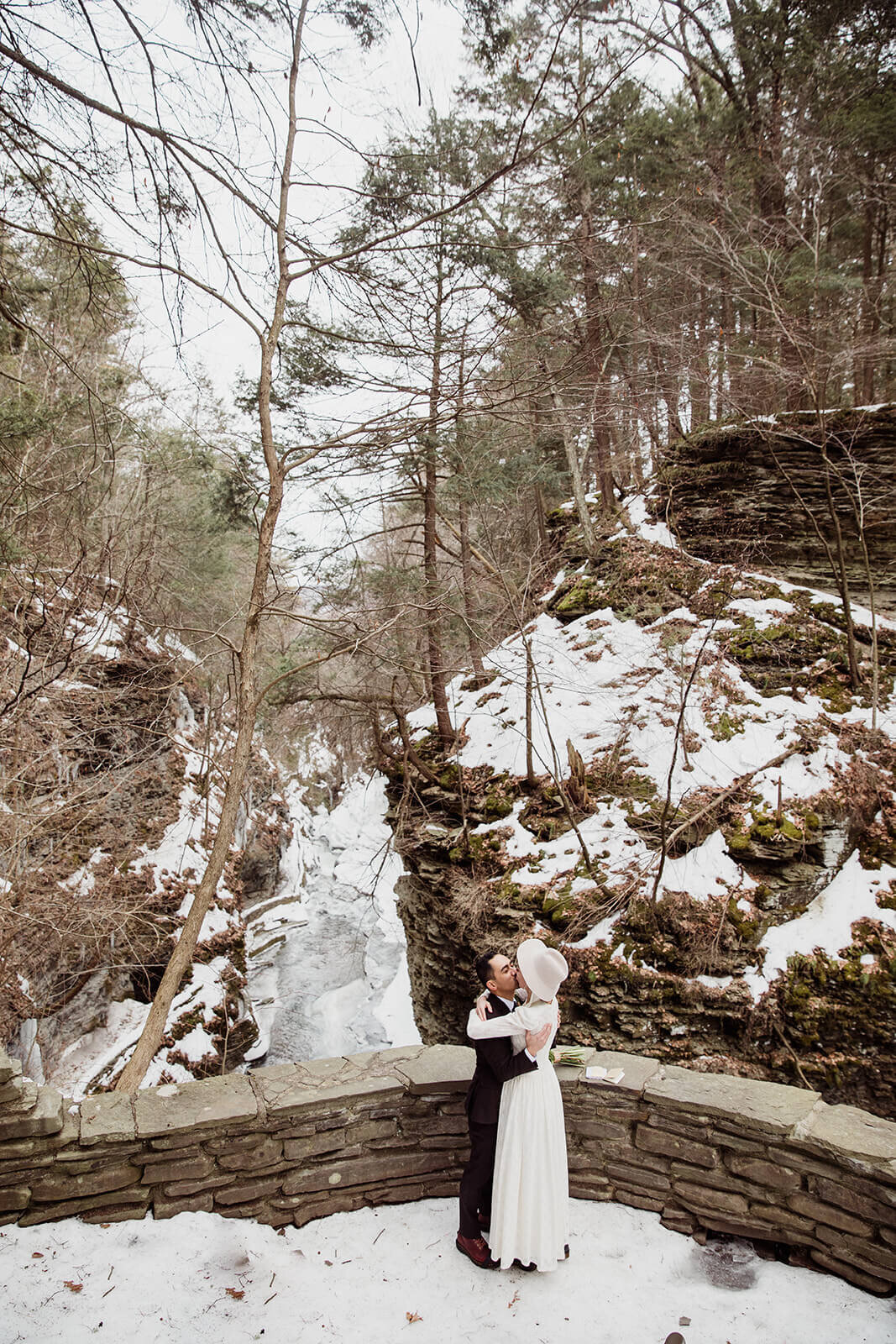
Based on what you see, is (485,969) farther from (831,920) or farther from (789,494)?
A: (789,494)

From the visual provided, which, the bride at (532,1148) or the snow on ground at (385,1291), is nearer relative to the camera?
the snow on ground at (385,1291)

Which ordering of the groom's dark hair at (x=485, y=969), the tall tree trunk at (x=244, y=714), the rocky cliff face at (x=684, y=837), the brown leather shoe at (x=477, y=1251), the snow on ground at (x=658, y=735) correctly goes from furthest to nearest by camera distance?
the snow on ground at (x=658, y=735) < the rocky cliff face at (x=684, y=837) < the tall tree trunk at (x=244, y=714) < the groom's dark hair at (x=485, y=969) < the brown leather shoe at (x=477, y=1251)

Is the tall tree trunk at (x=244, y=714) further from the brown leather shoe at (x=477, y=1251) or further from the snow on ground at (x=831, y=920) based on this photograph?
the snow on ground at (x=831, y=920)

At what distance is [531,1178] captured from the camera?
115 inches

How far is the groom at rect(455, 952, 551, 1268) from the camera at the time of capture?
3.00 metres

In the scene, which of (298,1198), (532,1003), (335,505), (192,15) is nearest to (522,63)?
(192,15)

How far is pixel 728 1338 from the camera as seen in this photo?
2.61m

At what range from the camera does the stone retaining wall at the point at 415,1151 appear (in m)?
2.92

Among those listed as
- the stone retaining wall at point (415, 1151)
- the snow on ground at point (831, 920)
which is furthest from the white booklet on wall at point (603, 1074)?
the snow on ground at point (831, 920)

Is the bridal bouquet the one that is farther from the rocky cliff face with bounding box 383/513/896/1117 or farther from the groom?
the rocky cliff face with bounding box 383/513/896/1117

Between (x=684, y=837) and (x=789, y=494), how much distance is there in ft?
21.0

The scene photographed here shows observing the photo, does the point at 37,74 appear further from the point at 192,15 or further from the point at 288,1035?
the point at 288,1035

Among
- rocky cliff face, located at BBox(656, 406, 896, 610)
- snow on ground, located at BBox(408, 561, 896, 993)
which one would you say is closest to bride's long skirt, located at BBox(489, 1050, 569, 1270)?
snow on ground, located at BBox(408, 561, 896, 993)

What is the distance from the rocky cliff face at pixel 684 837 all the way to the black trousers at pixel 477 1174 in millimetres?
3640
